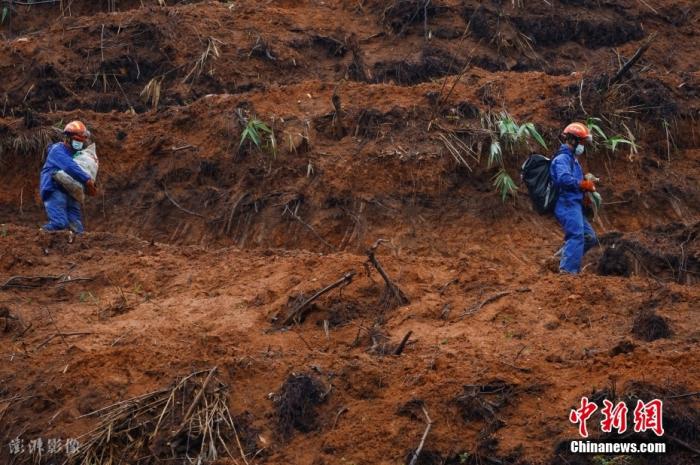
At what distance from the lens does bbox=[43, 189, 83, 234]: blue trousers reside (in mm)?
12891

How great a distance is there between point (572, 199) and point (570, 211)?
0.39ft

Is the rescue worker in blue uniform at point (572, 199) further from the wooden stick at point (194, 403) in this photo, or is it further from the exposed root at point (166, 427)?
the exposed root at point (166, 427)

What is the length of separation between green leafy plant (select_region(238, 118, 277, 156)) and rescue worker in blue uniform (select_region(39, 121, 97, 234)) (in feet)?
5.40

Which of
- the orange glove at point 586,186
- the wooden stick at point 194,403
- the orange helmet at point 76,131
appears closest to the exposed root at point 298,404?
the wooden stick at point 194,403

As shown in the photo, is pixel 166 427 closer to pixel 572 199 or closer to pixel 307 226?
pixel 307 226

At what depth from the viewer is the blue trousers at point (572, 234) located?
37.9 ft

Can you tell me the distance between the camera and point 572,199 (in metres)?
11.8

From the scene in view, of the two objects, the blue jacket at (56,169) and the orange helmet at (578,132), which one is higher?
the blue jacket at (56,169)

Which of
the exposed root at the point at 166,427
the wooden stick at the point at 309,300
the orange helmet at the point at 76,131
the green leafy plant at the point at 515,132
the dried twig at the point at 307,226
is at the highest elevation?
the orange helmet at the point at 76,131

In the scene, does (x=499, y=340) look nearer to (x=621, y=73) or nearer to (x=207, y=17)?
(x=621, y=73)

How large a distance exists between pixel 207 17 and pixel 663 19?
5.83m

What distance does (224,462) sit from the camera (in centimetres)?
877

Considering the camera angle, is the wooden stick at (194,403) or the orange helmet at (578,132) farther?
the orange helmet at (578,132)

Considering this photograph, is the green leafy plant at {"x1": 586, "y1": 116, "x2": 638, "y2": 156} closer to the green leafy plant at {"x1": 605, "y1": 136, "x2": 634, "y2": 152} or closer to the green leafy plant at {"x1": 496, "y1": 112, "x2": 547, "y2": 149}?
the green leafy plant at {"x1": 605, "y1": 136, "x2": 634, "y2": 152}
